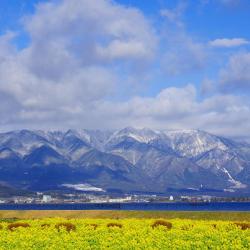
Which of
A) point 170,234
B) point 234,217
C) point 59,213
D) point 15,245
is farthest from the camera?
point 59,213

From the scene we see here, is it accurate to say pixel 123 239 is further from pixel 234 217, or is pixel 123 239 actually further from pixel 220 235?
pixel 234 217

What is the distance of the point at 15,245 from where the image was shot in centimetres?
2808

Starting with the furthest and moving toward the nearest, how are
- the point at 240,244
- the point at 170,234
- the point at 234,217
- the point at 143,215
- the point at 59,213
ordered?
1. the point at 59,213
2. the point at 143,215
3. the point at 234,217
4. the point at 170,234
5. the point at 240,244

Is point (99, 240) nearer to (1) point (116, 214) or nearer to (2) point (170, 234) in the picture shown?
(2) point (170, 234)

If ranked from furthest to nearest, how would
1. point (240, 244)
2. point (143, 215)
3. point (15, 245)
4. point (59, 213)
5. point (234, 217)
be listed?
point (59, 213) → point (143, 215) → point (234, 217) → point (15, 245) → point (240, 244)

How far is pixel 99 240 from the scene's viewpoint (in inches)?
1160

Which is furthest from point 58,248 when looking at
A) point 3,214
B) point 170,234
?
point 3,214

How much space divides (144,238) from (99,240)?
225 centimetres

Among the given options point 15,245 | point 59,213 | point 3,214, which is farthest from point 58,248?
point 3,214

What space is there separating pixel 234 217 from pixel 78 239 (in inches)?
1946

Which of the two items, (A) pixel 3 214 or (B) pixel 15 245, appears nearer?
(B) pixel 15 245

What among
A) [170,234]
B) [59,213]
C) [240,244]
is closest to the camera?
[240,244]

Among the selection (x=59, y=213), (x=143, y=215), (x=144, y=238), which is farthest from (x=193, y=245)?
(x=59, y=213)

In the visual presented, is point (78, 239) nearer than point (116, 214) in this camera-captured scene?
Yes
